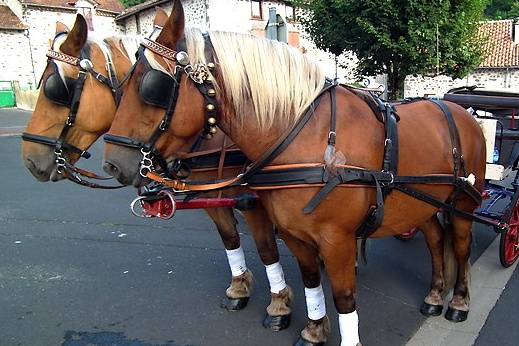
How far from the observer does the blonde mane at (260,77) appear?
1.85 meters

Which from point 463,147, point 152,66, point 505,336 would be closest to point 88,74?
point 152,66

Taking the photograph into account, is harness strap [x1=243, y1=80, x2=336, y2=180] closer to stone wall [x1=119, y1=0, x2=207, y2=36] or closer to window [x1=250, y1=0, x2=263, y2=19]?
stone wall [x1=119, y1=0, x2=207, y2=36]

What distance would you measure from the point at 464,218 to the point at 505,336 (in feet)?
2.59

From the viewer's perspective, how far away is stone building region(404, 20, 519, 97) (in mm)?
26516

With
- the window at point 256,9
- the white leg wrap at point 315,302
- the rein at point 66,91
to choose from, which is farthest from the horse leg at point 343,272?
the window at point 256,9

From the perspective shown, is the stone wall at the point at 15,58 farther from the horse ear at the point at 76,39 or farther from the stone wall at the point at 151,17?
the horse ear at the point at 76,39

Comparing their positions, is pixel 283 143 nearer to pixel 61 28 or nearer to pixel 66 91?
pixel 66 91

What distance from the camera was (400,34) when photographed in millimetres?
10984

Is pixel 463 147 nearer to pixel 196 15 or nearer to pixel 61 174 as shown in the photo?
pixel 61 174

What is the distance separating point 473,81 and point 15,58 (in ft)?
98.8

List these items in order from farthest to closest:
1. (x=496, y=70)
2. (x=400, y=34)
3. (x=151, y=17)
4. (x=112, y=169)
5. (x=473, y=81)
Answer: (x=473, y=81) → (x=496, y=70) → (x=151, y=17) → (x=400, y=34) → (x=112, y=169)

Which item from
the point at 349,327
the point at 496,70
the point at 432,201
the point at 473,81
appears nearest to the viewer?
the point at 349,327

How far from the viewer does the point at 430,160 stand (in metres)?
2.32

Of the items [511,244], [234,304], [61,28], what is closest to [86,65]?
[61,28]
